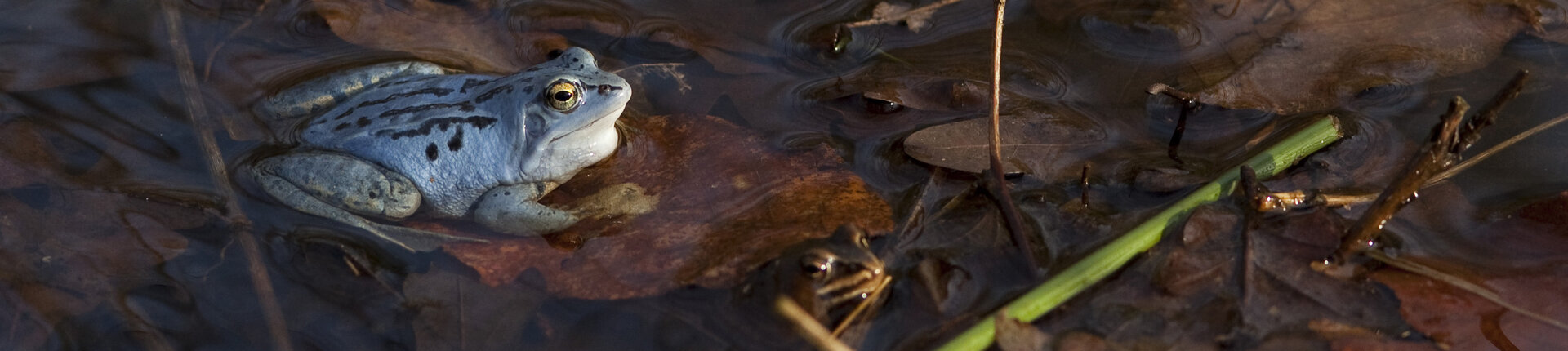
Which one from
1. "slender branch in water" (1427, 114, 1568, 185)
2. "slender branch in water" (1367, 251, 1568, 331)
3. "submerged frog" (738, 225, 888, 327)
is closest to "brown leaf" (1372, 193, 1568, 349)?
"slender branch in water" (1367, 251, 1568, 331)

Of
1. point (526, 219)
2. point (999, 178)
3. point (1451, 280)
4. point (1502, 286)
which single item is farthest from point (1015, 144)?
point (526, 219)

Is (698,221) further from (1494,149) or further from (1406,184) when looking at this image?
(1494,149)

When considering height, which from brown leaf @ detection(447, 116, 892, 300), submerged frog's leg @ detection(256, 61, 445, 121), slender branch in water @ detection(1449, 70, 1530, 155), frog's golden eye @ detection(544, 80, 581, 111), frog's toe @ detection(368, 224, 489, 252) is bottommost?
frog's toe @ detection(368, 224, 489, 252)

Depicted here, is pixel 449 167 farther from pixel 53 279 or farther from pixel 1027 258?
pixel 1027 258

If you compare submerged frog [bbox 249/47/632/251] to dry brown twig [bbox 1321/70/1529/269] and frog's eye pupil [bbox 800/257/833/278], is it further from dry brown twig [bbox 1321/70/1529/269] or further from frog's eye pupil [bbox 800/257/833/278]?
dry brown twig [bbox 1321/70/1529/269]

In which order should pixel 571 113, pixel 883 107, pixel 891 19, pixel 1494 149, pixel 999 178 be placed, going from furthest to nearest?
pixel 891 19, pixel 883 107, pixel 571 113, pixel 1494 149, pixel 999 178

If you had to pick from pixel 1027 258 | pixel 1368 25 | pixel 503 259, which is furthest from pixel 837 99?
pixel 1368 25

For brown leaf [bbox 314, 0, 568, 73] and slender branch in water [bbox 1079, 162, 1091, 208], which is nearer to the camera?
slender branch in water [bbox 1079, 162, 1091, 208]
